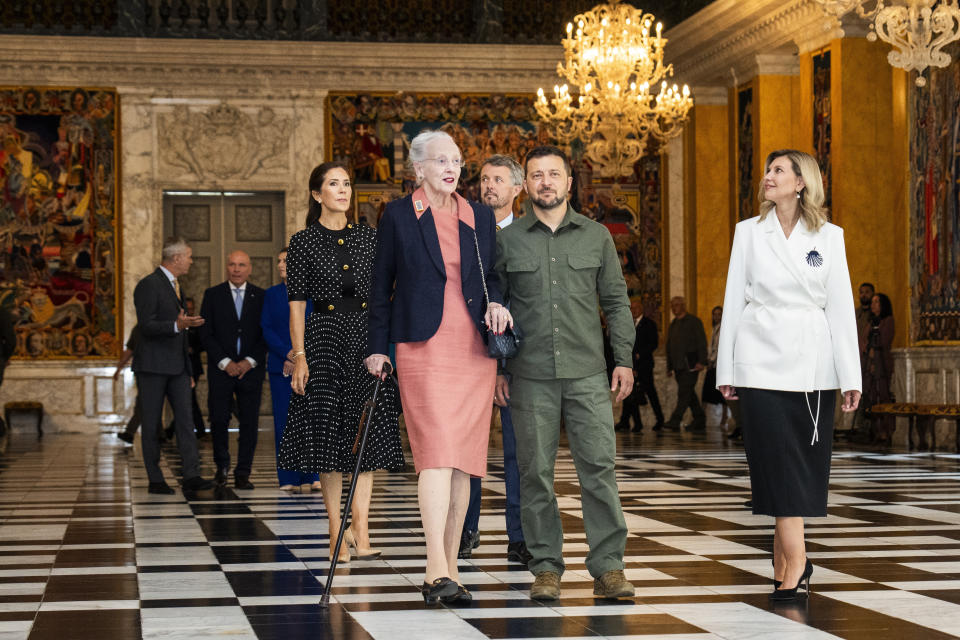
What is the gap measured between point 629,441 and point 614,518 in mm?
11148

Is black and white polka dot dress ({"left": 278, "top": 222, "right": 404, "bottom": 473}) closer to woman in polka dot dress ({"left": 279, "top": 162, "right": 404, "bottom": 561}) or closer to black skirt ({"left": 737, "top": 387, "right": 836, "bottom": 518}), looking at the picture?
woman in polka dot dress ({"left": 279, "top": 162, "right": 404, "bottom": 561})

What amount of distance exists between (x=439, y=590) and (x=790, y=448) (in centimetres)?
126

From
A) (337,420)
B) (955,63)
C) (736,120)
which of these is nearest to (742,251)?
(337,420)

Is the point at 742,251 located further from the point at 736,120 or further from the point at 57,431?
the point at 57,431

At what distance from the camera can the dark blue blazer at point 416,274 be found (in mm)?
5145

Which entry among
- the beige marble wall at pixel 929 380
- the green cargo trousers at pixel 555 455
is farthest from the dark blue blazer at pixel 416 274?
the beige marble wall at pixel 929 380

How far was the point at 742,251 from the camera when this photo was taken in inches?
209

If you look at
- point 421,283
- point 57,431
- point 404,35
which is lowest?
point 57,431

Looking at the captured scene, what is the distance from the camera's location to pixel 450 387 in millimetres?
5125

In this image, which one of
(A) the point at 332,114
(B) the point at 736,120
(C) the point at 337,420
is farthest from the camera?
(A) the point at 332,114

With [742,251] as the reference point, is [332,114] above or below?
above

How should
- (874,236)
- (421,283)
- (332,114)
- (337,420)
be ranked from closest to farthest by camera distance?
(421,283), (337,420), (874,236), (332,114)

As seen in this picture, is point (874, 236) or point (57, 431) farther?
point (57, 431)

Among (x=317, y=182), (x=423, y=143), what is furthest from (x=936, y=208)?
(x=423, y=143)
